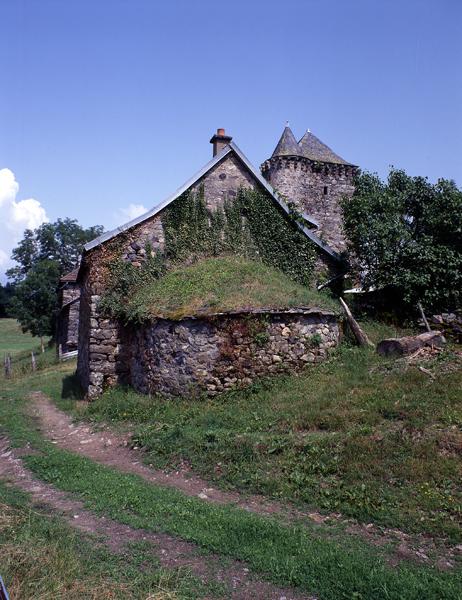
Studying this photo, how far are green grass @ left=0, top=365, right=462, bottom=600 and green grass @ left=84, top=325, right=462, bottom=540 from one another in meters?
0.89

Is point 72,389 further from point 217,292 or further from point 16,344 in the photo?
point 16,344

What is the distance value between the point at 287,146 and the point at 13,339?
36.5 m

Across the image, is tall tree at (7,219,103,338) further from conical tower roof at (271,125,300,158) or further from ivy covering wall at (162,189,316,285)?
ivy covering wall at (162,189,316,285)

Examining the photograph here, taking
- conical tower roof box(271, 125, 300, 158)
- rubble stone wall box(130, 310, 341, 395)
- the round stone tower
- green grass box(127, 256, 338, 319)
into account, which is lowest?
rubble stone wall box(130, 310, 341, 395)

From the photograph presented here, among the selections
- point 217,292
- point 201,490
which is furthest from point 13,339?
point 201,490

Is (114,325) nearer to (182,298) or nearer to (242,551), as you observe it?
(182,298)

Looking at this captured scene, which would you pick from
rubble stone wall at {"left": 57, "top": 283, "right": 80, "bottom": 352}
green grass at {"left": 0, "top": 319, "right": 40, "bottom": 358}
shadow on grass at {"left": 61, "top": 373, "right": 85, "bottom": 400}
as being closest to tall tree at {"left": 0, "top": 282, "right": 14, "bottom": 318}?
green grass at {"left": 0, "top": 319, "right": 40, "bottom": 358}

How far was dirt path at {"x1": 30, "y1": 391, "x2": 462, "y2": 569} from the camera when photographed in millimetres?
5691

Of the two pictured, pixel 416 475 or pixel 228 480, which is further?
pixel 228 480

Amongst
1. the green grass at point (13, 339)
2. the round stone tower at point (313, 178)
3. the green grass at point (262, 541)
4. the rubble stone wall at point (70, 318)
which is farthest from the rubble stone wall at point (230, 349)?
the green grass at point (13, 339)

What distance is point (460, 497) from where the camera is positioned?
6.55 m

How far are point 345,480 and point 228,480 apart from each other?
70.6 inches

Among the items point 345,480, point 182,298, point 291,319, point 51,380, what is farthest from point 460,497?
point 51,380

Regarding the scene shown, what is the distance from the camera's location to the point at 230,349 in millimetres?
11812
